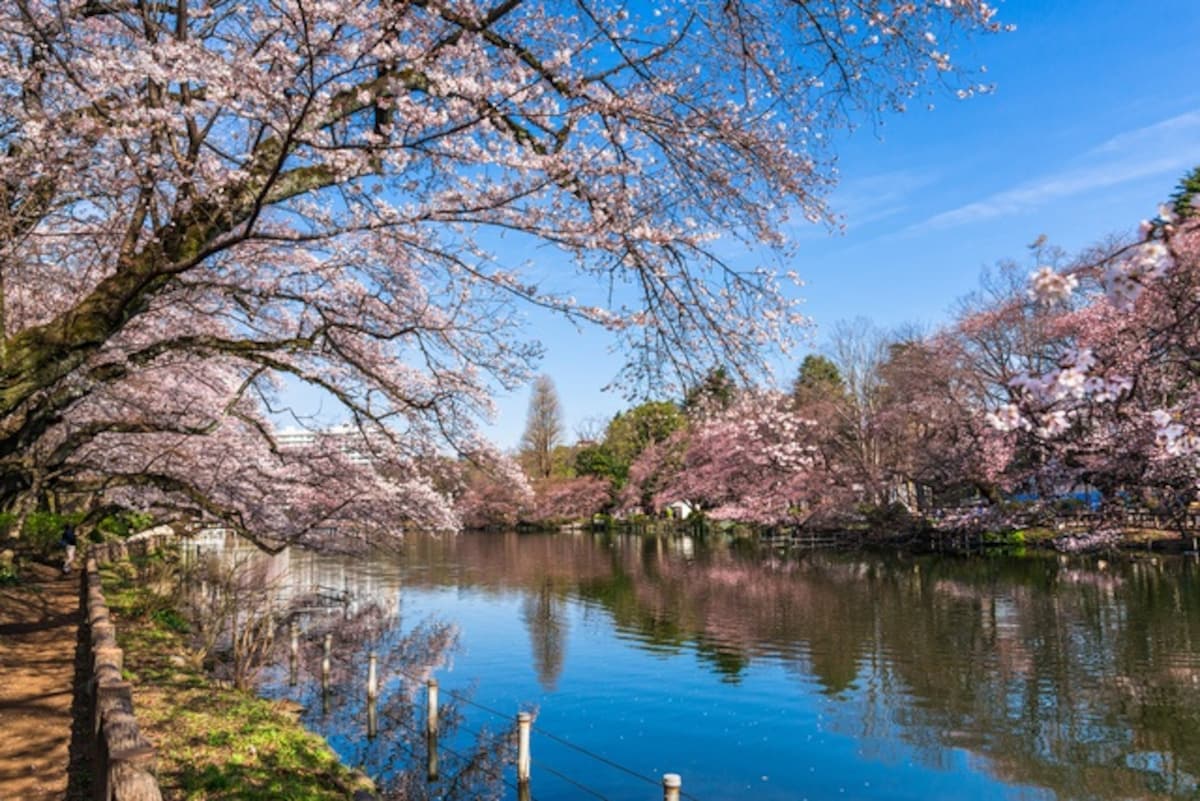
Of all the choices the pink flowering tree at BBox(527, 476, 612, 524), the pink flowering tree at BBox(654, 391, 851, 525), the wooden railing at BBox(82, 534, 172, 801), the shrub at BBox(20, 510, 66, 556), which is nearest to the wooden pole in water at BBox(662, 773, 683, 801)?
the wooden railing at BBox(82, 534, 172, 801)

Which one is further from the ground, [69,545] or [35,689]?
[69,545]

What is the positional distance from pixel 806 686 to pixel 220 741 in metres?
9.77

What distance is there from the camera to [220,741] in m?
8.05

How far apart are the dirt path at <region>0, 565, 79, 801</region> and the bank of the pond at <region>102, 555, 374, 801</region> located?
2.42ft

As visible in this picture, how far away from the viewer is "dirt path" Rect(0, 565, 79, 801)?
6.53m

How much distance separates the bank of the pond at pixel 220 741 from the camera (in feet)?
23.0

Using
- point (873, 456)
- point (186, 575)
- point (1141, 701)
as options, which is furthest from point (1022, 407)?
point (873, 456)

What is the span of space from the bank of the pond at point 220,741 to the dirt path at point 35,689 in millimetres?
737

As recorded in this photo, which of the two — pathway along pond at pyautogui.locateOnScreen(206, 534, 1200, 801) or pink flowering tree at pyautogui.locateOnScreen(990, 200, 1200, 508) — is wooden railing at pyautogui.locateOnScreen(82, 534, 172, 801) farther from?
pink flowering tree at pyautogui.locateOnScreen(990, 200, 1200, 508)

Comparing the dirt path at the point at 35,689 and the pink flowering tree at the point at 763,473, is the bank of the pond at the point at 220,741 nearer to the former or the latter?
the dirt path at the point at 35,689

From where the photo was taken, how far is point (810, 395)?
1722 inches

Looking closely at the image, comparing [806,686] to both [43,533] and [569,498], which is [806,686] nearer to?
[43,533]

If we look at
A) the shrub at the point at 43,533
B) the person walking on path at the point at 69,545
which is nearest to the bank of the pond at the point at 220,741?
the person walking on path at the point at 69,545

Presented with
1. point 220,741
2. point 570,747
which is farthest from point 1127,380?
point 570,747
